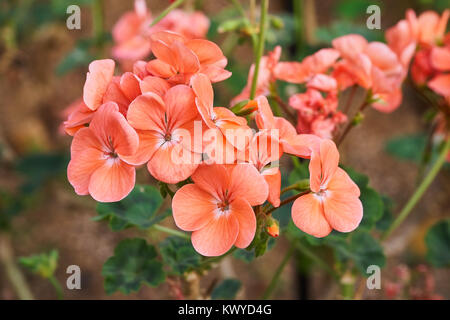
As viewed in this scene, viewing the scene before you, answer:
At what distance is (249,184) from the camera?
0.44 metres

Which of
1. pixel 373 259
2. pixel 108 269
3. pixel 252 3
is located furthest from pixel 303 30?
pixel 108 269

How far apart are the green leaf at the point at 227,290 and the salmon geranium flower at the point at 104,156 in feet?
1.02

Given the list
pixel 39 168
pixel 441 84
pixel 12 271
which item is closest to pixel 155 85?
pixel 441 84

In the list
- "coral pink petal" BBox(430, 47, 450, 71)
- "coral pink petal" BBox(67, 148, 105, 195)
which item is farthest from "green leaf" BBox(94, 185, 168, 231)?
"coral pink petal" BBox(430, 47, 450, 71)

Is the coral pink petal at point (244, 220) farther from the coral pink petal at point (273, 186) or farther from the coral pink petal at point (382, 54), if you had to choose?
the coral pink petal at point (382, 54)

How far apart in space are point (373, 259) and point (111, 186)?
43 cm

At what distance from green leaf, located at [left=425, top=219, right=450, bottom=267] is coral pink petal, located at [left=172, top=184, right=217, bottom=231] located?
570 mm

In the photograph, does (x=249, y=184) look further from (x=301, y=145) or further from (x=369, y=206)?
(x=369, y=206)

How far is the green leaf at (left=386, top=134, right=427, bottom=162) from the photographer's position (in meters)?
1.17

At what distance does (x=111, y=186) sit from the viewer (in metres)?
0.46

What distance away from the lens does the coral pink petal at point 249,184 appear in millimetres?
441

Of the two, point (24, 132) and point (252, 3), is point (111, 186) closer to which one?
point (252, 3)

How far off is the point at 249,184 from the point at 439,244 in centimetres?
59

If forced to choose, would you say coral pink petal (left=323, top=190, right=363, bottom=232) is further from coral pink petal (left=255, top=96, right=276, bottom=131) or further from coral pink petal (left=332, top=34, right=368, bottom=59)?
coral pink petal (left=332, top=34, right=368, bottom=59)
